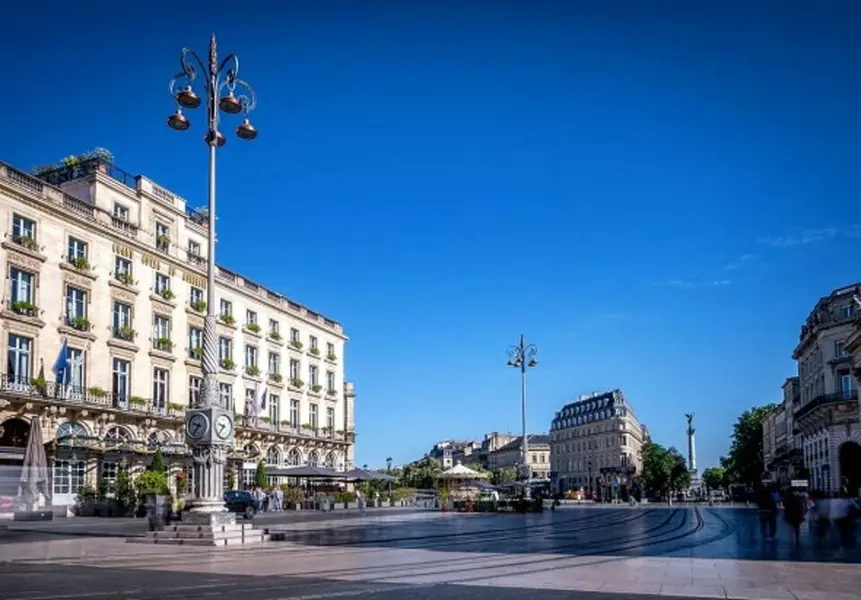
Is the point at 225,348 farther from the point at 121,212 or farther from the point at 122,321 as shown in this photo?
the point at 121,212

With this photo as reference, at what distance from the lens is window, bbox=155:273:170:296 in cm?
4809

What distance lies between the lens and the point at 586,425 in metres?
151

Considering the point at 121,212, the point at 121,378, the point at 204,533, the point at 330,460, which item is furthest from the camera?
the point at 330,460

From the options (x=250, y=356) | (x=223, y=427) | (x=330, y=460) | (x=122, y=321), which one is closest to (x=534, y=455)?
(x=330, y=460)

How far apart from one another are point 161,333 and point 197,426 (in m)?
29.8

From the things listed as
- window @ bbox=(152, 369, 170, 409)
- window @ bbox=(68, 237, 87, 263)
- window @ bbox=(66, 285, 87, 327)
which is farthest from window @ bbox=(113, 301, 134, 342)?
window @ bbox=(68, 237, 87, 263)

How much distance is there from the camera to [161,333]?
48406mm

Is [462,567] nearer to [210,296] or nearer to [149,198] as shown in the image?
[210,296]

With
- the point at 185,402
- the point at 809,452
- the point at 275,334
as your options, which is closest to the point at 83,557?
the point at 185,402

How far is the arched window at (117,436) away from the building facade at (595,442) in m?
95.8

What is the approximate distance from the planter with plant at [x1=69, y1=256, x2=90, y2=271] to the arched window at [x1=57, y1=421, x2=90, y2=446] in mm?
7715

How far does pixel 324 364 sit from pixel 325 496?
57.3ft

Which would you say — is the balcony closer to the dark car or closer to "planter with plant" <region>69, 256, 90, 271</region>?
the dark car

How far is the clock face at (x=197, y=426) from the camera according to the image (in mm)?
20266
